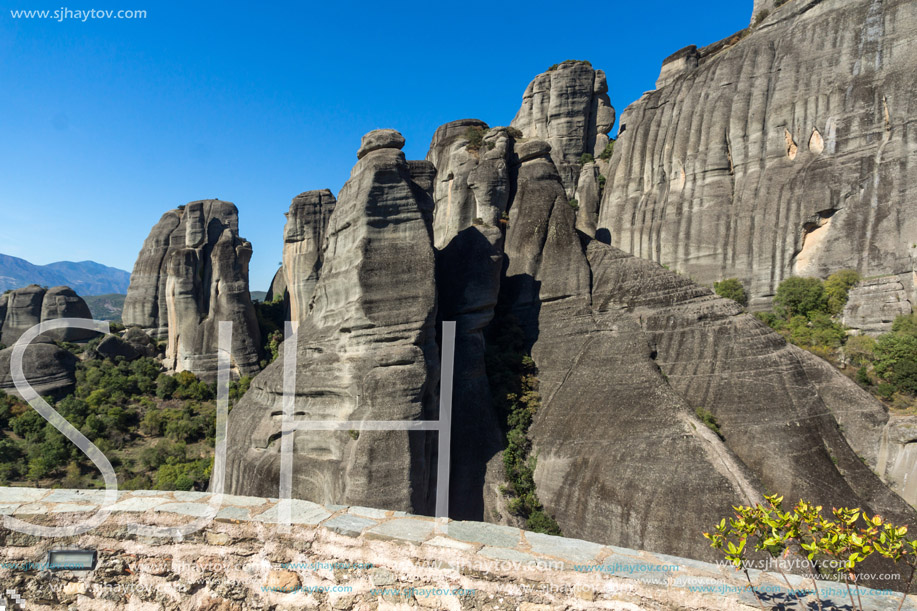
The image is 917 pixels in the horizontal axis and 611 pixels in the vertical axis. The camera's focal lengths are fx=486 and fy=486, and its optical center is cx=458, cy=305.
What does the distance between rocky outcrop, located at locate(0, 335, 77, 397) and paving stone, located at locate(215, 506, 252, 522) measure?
31.3 meters

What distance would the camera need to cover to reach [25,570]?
4.89 meters

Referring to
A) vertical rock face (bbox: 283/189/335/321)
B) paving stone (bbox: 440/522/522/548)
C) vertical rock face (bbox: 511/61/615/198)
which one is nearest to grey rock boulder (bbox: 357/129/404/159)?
paving stone (bbox: 440/522/522/548)

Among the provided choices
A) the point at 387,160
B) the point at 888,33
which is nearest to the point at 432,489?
the point at 387,160

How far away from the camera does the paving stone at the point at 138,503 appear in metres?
5.18

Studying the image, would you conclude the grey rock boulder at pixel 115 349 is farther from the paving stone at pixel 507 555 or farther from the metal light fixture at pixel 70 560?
the paving stone at pixel 507 555

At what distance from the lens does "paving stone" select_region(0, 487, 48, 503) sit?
17.9ft

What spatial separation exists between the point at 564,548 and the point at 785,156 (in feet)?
98.1

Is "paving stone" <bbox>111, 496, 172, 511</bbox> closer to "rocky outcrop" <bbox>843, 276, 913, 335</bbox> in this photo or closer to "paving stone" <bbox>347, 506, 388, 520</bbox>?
"paving stone" <bbox>347, 506, 388, 520</bbox>

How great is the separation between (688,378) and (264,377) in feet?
45.0

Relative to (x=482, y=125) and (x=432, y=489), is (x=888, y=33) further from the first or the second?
(x=432, y=489)

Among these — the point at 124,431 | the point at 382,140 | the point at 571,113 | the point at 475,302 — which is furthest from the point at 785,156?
the point at 124,431

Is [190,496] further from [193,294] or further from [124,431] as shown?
[193,294]

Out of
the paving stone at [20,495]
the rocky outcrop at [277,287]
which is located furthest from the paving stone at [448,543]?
the rocky outcrop at [277,287]

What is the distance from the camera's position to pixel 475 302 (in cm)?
1669
